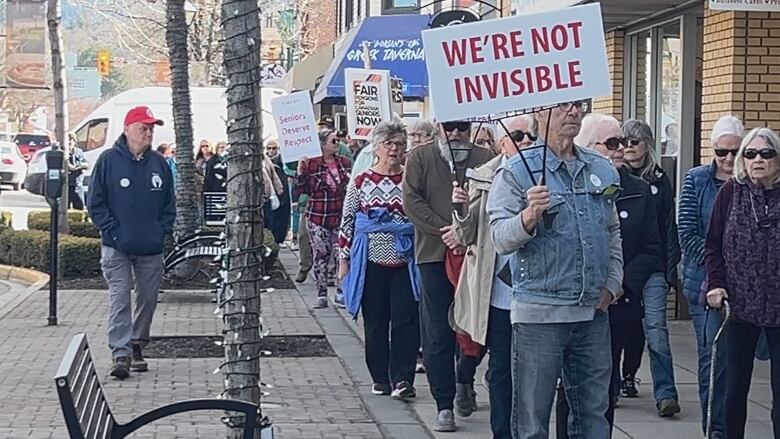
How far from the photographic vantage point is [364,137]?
14.0m

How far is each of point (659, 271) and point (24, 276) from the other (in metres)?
11.5

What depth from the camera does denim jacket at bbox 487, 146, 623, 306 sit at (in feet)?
18.7

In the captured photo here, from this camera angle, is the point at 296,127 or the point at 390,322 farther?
the point at 296,127

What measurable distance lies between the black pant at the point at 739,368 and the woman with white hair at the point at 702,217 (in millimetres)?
661

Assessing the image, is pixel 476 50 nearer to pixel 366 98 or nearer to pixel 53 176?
→ pixel 53 176

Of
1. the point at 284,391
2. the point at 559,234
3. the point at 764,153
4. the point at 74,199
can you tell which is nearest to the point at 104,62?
the point at 74,199

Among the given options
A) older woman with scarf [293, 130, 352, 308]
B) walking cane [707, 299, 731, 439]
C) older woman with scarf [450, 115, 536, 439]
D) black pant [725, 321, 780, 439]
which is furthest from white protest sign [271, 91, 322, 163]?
black pant [725, 321, 780, 439]

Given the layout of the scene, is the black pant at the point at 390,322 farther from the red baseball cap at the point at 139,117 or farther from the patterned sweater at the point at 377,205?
the red baseball cap at the point at 139,117

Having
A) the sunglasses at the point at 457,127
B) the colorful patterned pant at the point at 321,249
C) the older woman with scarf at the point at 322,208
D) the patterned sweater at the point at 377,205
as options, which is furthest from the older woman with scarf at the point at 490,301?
the colorful patterned pant at the point at 321,249

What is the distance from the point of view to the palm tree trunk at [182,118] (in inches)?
696

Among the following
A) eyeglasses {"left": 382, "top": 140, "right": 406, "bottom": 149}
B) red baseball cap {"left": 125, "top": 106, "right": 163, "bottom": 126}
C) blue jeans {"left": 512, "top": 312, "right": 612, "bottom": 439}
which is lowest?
blue jeans {"left": 512, "top": 312, "right": 612, "bottom": 439}

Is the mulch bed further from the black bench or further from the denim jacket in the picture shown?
the black bench

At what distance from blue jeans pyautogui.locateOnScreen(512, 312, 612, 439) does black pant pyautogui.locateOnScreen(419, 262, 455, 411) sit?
6.94 ft

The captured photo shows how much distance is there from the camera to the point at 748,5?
8.95m
